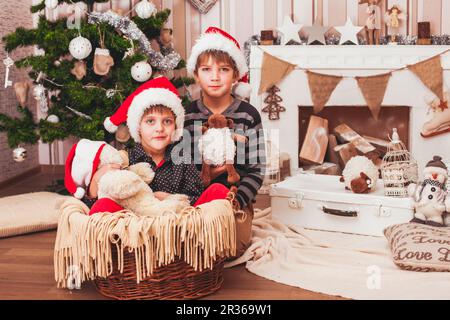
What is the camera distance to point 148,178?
2.17 metres

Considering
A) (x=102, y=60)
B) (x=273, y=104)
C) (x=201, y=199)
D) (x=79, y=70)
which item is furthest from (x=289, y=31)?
(x=201, y=199)

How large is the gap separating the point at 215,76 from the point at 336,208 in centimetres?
77

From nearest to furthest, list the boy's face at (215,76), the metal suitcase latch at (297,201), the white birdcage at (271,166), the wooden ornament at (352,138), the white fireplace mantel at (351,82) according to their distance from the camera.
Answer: the boy's face at (215,76)
the metal suitcase latch at (297,201)
the white birdcage at (271,166)
the white fireplace mantel at (351,82)
the wooden ornament at (352,138)

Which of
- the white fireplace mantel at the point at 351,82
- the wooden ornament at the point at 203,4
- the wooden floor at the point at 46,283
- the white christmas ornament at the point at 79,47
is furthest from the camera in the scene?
the wooden ornament at the point at 203,4

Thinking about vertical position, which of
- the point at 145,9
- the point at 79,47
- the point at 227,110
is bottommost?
the point at 227,110

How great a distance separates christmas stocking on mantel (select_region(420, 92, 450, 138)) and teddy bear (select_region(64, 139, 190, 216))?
1957 millimetres

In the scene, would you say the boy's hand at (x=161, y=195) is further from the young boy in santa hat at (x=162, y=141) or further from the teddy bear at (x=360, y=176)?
the teddy bear at (x=360, y=176)

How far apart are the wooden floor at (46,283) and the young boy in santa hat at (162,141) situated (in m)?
0.33

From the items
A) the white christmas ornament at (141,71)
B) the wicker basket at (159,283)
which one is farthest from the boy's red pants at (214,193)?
the white christmas ornament at (141,71)

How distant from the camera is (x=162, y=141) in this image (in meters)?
2.20

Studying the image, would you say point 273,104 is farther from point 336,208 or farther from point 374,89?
point 336,208

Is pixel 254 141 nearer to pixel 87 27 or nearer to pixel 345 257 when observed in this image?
pixel 345 257

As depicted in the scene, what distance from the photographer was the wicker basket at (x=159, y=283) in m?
1.83

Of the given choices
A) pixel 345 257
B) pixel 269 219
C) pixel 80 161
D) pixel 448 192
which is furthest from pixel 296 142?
pixel 80 161
